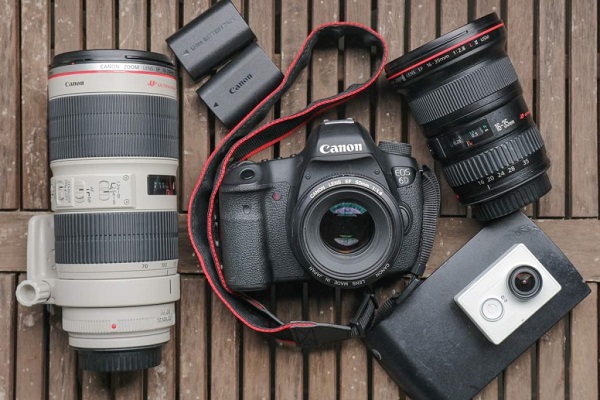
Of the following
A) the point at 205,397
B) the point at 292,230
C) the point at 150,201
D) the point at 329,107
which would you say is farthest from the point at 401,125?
the point at 205,397

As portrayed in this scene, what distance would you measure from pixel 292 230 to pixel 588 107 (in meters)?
0.49

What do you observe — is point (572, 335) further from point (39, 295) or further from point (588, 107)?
point (39, 295)

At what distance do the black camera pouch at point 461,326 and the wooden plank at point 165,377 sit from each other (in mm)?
297

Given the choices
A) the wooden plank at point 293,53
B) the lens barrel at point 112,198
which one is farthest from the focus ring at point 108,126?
the wooden plank at point 293,53

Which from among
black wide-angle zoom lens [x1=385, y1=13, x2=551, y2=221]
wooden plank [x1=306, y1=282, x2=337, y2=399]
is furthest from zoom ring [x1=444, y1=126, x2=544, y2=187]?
wooden plank [x1=306, y1=282, x2=337, y2=399]

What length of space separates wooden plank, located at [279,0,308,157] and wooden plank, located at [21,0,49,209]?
13.8 inches

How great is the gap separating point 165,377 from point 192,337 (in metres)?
0.07

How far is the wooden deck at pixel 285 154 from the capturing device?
47.6 inches

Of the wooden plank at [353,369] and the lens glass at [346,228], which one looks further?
the wooden plank at [353,369]

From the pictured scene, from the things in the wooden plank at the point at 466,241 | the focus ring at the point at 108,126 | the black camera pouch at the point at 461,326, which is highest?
the focus ring at the point at 108,126

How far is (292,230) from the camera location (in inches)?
42.1

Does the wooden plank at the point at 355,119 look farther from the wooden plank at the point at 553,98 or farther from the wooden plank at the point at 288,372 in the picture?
the wooden plank at the point at 553,98

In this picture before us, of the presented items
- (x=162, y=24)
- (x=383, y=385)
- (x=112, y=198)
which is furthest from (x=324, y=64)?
(x=383, y=385)

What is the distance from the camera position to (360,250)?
42.8 inches
